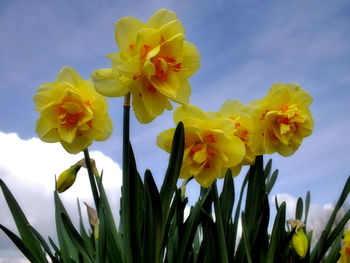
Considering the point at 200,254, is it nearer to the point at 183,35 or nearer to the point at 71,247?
the point at 71,247

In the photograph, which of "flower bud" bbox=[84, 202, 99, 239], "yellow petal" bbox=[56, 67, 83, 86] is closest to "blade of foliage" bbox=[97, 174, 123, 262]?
"flower bud" bbox=[84, 202, 99, 239]

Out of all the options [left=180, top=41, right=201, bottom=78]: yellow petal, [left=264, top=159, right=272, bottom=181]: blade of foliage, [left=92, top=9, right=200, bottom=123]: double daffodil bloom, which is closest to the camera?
[left=92, top=9, right=200, bottom=123]: double daffodil bloom

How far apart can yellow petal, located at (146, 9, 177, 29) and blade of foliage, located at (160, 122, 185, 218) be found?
0.37 m

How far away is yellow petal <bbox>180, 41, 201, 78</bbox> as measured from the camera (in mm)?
1374

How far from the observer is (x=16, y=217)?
5.99ft

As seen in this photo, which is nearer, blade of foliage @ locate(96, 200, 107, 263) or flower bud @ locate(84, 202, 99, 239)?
blade of foliage @ locate(96, 200, 107, 263)

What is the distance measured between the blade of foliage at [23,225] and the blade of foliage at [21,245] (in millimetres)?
41

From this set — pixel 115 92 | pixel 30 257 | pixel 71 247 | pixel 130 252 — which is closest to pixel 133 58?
pixel 115 92

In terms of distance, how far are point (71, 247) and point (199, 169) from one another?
3.94ft

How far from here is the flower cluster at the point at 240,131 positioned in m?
1.56

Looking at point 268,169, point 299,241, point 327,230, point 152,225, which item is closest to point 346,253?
point 327,230

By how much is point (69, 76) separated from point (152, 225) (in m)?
0.79

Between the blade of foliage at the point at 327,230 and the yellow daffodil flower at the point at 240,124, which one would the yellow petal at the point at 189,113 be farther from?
the blade of foliage at the point at 327,230

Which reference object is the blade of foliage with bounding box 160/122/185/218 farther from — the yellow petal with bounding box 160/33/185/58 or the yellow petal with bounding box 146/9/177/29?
the yellow petal with bounding box 146/9/177/29
